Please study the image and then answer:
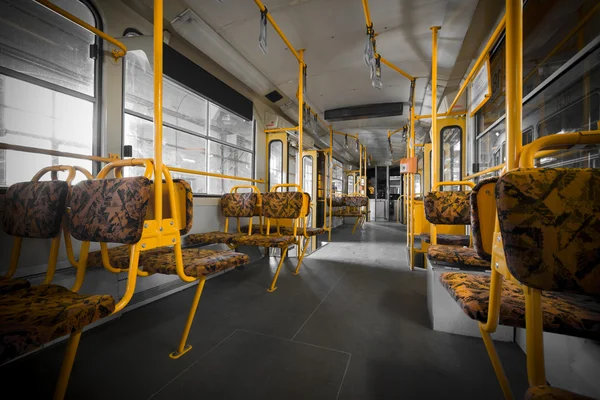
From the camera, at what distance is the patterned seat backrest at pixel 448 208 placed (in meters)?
2.11

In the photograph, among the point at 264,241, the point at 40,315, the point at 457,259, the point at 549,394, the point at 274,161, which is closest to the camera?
the point at 549,394

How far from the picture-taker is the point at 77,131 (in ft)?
6.88

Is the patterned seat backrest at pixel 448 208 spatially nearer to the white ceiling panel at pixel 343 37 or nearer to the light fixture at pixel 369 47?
the light fixture at pixel 369 47

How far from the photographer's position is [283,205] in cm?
318

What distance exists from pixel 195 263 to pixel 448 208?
212 centimetres

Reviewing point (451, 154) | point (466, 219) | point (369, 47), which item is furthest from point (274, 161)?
point (466, 219)

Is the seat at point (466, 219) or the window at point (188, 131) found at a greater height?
the window at point (188, 131)

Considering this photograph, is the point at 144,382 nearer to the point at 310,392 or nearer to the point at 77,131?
the point at 310,392

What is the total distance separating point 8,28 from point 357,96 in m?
4.52

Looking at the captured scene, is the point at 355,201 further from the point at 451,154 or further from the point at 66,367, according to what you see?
the point at 66,367

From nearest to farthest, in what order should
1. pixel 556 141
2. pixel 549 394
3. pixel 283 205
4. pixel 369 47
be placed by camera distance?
pixel 549 394 < pixel 556 141 < pixel 369 47 < pixel 283 205

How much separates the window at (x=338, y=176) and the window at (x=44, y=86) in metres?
8.70

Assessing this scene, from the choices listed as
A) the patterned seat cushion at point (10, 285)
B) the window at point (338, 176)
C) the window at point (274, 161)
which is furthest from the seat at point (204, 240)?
the window at point (338, 176)

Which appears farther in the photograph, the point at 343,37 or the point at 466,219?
the point at 343,37
